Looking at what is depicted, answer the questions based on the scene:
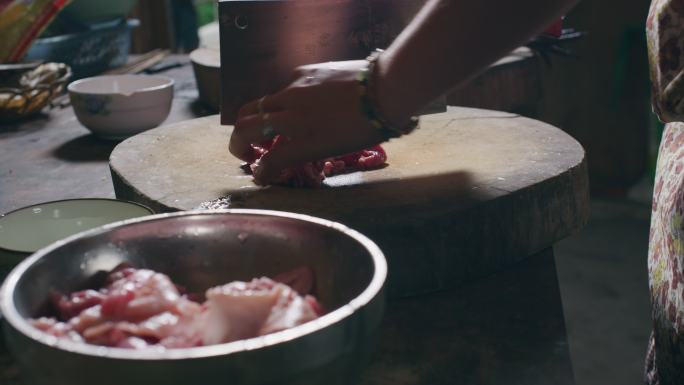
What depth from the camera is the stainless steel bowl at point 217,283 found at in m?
0.66

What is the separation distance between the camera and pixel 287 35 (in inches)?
65.0

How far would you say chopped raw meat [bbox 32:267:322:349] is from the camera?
0.77 meters

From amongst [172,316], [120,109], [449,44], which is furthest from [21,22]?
[172,316]

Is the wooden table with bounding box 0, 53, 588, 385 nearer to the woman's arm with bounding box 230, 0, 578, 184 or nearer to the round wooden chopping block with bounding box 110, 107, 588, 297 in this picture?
the round wooden chopping block with bounding box 110, 107, 588, 297

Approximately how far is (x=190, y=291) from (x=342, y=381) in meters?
0.31

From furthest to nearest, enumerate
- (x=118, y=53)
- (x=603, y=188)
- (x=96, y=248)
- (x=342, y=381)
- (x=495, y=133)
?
1. (x=603, y=188)
2. (x=118, y=53)
3. (x=495, y=133)
4. (x=96, y=248)
5. (x=342, y=381)

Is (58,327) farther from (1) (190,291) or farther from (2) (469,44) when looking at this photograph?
(2) (469,44)

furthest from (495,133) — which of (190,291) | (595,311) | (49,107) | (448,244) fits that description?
(595,311)

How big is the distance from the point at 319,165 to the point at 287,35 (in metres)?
0.31

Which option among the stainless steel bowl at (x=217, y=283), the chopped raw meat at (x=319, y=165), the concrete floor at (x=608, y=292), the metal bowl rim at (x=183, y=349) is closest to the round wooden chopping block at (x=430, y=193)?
the chopped raw meat at (x=319, y=165)

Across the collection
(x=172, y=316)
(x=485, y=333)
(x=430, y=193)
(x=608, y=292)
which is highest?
(x=172, y=316)

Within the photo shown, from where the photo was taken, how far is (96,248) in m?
0.92

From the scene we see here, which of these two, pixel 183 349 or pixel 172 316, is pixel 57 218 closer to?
pixel 172 316

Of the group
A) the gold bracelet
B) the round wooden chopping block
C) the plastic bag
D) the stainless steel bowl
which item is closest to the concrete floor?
the round wooden chopping block
